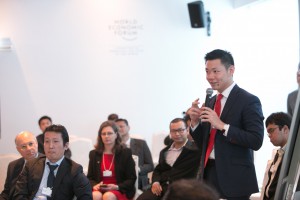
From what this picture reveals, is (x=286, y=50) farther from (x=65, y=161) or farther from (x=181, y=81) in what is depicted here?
(x=65, y=161)

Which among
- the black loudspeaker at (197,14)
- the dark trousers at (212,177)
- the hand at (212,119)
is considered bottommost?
the dark trousers at (212,177)

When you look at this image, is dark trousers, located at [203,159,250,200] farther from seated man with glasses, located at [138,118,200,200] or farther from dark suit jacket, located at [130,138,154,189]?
dark suit jacket, located at [130,138,154,189]

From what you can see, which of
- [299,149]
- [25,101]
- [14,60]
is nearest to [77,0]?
[14,60]

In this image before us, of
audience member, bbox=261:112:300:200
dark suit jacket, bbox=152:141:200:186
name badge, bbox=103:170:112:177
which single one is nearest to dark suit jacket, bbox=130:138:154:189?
name badge, bbox=103:170:112:177

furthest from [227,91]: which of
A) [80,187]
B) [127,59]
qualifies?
[127,59]

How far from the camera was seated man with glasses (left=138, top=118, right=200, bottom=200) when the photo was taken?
4.42 metres

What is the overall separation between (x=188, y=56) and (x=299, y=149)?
657cm

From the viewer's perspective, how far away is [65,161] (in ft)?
10.9

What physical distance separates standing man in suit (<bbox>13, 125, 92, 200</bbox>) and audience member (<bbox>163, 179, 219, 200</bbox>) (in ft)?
6.48

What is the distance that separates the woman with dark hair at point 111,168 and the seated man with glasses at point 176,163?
0.21 metres

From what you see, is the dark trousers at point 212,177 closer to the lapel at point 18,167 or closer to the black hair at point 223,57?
the black hair at point 223,57

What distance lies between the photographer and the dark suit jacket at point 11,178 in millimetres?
3566

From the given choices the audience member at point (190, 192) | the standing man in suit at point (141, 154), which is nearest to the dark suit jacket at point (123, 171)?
the standing man in suit at point (141, 154)

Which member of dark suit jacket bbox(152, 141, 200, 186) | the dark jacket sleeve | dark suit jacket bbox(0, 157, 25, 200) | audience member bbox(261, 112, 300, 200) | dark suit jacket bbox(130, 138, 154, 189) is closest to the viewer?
audience member bbox(261, 112, 300, 200)
